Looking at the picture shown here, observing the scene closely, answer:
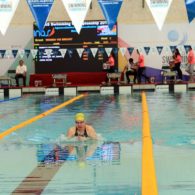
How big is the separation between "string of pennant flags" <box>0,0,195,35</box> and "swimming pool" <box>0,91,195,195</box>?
608cm

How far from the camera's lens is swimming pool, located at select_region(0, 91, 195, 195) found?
502 cm

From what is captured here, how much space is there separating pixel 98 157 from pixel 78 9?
38.4ft

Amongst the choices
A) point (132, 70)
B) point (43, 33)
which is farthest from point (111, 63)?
point (43, 33)

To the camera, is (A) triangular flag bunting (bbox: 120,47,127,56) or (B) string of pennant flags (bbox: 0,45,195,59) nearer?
(B) string of pennant flags (bbox: 0,45,195,59)

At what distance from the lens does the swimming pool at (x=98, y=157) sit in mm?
5023

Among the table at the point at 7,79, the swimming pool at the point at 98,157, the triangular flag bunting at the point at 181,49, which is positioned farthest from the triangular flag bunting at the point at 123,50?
the swimming pool at the point at 98,157

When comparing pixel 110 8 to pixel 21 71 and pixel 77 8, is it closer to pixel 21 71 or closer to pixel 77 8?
pixel 77 8

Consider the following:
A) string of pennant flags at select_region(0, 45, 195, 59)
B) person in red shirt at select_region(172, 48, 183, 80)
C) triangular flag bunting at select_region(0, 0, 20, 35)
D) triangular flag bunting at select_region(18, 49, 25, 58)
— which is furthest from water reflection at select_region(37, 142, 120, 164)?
triangular flag bunting at select_region(18, 49, 25, 58)

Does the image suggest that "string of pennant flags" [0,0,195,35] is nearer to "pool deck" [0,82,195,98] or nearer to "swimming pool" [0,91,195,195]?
"pool deck" [0,82,195,98]

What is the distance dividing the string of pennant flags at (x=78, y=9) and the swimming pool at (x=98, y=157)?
239 inches

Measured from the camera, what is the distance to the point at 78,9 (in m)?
17.8

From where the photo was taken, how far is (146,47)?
25812 mm

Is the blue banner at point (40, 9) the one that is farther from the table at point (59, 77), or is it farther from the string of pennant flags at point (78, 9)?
the table at point (59, 77)

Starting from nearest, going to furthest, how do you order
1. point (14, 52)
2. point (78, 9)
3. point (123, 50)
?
point (78, 9)
point (123, 50)
point (14, 52)
